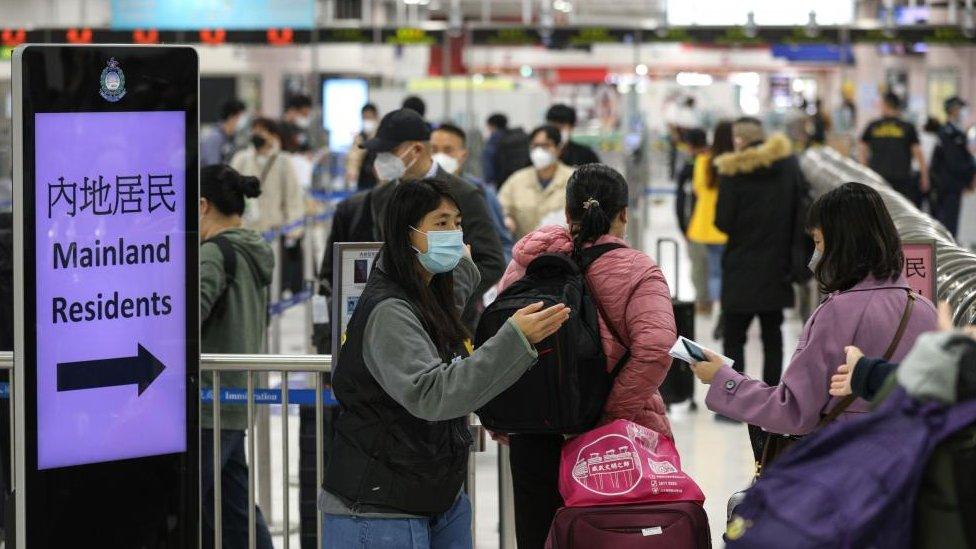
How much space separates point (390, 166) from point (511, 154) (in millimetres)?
6543

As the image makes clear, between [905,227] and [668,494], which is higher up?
[905,227]

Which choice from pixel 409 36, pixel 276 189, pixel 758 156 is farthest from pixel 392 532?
pixel 409 36

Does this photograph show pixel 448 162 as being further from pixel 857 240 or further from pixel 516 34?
pixel 516 34

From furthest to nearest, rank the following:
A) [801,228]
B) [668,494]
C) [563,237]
A: [801,228], [563,237], [668,494]

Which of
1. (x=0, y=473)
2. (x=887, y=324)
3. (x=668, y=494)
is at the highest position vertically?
(x=887, y=324)

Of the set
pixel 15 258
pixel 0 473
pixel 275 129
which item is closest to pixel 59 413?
pixel 15 258

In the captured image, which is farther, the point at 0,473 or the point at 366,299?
the point at 0,473

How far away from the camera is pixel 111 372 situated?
3859 millimetres

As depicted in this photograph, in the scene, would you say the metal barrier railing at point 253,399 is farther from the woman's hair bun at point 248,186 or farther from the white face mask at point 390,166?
the white face mask at point 390,166

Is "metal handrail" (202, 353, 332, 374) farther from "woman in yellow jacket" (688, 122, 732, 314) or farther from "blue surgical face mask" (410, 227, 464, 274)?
"woman in yellow jacket" (688, 122, 732, 314)

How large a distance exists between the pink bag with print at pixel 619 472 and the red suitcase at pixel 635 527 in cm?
3

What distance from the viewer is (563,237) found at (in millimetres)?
4355

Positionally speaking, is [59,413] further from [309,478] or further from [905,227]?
[905,227]

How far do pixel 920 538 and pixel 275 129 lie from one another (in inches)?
391
